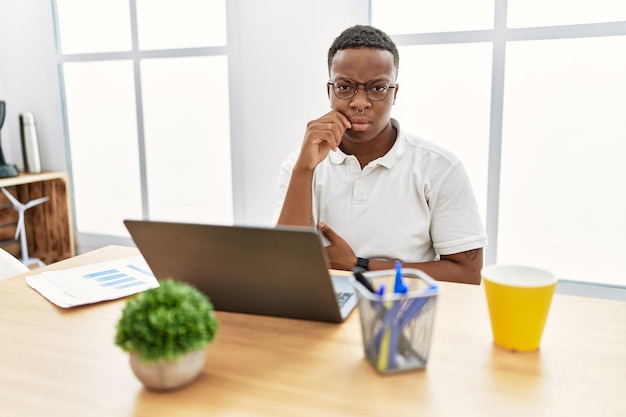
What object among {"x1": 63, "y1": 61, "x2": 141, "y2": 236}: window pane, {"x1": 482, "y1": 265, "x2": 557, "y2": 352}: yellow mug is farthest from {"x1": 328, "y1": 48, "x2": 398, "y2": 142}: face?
{"x1": 63, "y1": 61, "x2": 141, "y2": 236}: window pane

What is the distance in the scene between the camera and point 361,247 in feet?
4.97

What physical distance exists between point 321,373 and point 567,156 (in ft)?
6.62

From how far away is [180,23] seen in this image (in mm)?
3123

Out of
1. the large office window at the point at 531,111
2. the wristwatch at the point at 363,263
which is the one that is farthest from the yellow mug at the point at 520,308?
the large office window at the point at 531,111

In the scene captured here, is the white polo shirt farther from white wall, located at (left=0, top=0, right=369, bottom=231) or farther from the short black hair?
white wall, located at (left=0, top=0, right=369, bottom=231)

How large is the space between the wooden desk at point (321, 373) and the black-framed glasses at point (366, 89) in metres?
0.67

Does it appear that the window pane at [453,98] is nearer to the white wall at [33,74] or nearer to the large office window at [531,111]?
the large office window at [531,111]

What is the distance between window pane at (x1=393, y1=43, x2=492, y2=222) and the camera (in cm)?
253

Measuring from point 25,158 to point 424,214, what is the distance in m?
2.87

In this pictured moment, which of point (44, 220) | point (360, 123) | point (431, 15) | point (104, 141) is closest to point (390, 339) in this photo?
point (360, 123)

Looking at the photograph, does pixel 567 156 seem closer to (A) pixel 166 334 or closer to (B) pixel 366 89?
(B) pixel 366 89

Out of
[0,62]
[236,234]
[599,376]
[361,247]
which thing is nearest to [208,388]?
[236,234]

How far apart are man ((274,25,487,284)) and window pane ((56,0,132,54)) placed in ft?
7.11

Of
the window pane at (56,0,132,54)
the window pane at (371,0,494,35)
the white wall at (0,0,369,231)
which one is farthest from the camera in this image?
the window pane at (56,0,132,54)
